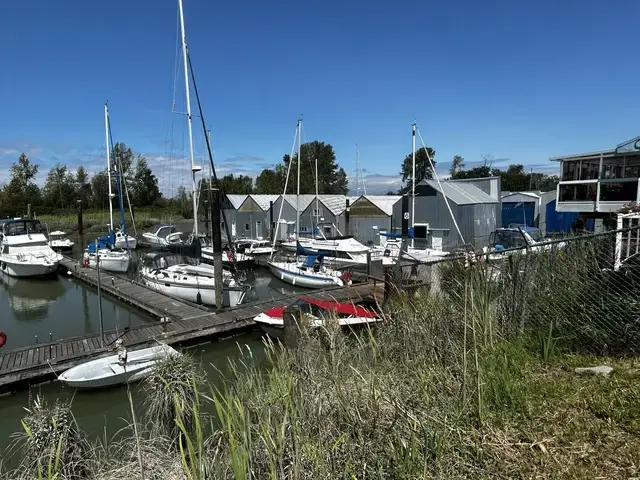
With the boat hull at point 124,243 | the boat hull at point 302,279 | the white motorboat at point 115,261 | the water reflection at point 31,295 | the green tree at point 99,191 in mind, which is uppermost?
the green tree at point 99,191

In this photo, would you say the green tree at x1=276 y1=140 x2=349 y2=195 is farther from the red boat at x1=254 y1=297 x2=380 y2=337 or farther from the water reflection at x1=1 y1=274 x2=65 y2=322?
the red boat at x1=254 y1=297 x2=380 y2=337

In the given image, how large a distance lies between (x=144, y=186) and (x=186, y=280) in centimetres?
7020

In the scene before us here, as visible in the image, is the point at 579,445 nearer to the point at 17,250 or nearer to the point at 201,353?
the point at 201,353

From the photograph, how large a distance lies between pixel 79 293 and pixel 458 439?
2289 cm

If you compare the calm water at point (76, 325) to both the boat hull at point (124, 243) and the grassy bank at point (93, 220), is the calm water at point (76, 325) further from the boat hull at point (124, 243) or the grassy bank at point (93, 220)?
the grassy bank at point (93, 220)

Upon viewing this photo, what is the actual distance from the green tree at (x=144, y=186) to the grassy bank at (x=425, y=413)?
79552mm

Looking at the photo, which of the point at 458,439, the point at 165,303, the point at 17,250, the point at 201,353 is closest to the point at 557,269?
the point at 458,439

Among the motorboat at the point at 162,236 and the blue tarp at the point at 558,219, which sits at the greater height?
the blue tarp at the point at 558,219

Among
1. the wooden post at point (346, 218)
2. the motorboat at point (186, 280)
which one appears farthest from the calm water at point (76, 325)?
the wooden post at point (346, 218)

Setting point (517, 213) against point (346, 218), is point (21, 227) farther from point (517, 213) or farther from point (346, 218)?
point (517, 213)

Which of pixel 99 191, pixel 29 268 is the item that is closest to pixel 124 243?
pixel 29 268

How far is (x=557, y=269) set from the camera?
6176 mm

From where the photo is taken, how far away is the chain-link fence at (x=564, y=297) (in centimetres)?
498

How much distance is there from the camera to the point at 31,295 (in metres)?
21.2
